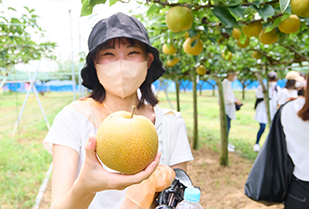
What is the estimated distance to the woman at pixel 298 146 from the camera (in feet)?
5.67

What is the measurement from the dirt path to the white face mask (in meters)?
2.66

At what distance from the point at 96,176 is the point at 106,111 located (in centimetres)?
49

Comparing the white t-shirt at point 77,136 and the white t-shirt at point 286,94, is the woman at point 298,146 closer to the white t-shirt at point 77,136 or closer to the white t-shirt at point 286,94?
the white t-shirt at point 77,136

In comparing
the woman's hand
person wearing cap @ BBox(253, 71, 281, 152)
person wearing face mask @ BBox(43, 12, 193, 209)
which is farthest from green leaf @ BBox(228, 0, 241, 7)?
person wearing cap @ BBox(253, 71, 281, 152)

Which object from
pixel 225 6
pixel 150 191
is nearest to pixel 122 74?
pixel 150 191

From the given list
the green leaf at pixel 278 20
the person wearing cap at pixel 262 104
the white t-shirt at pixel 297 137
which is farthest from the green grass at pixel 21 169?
the person wearing cap at pixel 262 104

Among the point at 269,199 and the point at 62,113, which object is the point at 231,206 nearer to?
the point at 269,199

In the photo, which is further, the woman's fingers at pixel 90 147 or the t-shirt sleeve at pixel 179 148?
the t-shirt sleeve at pixel 179 148

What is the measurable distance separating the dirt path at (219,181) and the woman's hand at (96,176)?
9.27 ft

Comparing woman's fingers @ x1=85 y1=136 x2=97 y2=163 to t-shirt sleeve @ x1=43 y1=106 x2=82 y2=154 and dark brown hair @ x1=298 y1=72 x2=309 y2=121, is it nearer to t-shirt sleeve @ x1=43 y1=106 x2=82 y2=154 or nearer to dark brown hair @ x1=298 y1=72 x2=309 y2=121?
t-shirt sleeve @ x1=43 y1=106 x2=82 y2=154

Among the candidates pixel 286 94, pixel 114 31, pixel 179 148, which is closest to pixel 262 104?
pixel 286 94

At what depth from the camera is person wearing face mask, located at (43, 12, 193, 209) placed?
980mm

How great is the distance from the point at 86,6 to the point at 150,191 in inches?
33.1

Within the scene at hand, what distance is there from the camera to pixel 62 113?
3.56 feet
